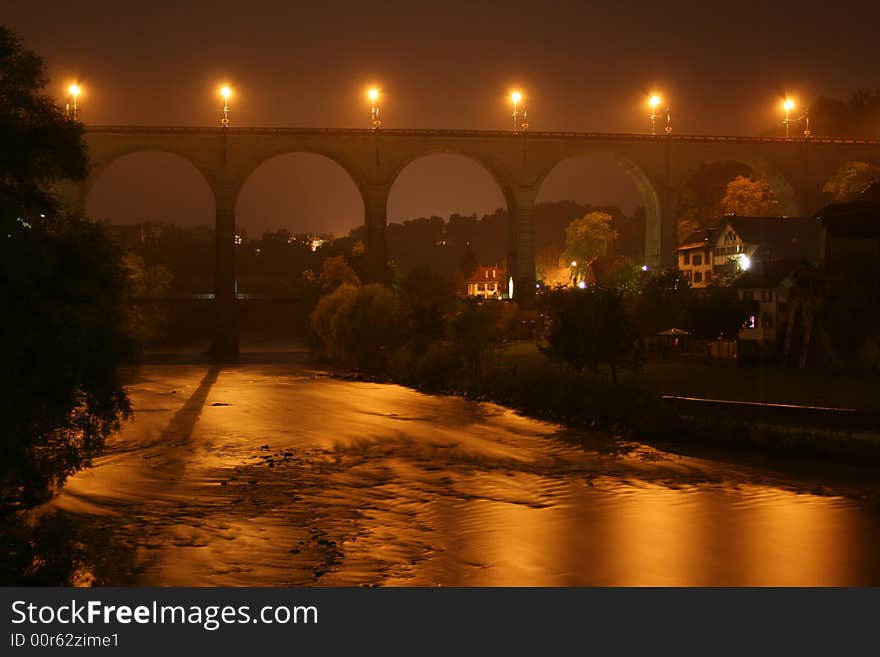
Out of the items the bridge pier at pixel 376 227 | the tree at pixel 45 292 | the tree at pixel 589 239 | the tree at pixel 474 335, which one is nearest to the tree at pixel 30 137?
the tree at pixel 45 292

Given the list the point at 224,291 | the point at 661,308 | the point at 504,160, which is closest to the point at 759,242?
the point at 661,308

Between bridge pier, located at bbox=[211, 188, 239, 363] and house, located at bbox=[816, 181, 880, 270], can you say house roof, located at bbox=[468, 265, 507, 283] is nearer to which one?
bridge pier, located at bbox=[211, 188, 239, 363]

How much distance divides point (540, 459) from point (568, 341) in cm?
962

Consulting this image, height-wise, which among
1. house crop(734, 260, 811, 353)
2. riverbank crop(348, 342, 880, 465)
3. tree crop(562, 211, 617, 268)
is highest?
tree crop(562, 211, 617, 268)

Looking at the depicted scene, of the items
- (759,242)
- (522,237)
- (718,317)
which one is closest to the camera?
(718,317)

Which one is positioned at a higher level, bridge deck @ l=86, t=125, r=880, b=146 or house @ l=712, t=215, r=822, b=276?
bridge deck @ l=86, t=125, r=880, b=146

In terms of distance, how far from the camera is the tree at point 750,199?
264ft

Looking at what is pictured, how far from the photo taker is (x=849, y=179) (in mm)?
70188

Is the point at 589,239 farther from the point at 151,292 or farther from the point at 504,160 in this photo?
the point at 151,292

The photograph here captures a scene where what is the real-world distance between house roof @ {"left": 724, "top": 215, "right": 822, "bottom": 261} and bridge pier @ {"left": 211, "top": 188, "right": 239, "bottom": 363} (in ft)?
106

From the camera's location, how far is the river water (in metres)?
16.0

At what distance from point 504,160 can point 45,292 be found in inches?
2181

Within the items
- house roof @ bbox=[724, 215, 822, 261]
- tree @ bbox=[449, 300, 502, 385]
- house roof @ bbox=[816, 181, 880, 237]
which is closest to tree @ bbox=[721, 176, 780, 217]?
house roof @ bbox=[724, 215, 822, 261]

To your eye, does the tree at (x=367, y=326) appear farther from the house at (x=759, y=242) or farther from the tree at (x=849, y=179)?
the tree at (x=849, y=179)
